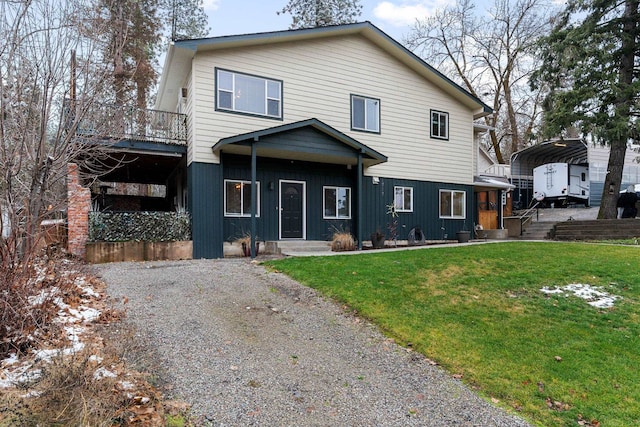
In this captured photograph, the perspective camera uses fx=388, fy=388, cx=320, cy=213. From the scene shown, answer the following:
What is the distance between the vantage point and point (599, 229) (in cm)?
1441

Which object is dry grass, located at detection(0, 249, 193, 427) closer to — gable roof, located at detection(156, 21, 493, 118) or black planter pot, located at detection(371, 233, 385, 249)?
gable roof, located at detection(156, 21, 493, 118)

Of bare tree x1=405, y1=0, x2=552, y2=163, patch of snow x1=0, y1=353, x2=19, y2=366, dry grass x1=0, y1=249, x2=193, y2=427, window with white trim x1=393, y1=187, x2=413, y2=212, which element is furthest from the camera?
bare tree x1=405, y1=0, x2=552, y2=163

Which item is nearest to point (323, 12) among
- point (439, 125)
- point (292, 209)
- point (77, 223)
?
point (439, 125)

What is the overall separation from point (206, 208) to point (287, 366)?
25.7 ft

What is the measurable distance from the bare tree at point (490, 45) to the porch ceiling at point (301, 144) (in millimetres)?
18618

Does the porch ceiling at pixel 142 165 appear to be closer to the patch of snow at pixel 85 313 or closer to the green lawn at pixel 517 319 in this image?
the patch of snow at pixel 85 313

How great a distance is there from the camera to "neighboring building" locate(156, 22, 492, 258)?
11164 mm

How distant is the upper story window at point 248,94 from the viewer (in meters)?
11.5

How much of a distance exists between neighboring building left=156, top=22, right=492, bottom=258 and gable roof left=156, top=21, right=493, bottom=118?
0.14 ft

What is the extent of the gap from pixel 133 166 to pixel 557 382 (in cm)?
1398

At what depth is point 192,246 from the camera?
1077cm

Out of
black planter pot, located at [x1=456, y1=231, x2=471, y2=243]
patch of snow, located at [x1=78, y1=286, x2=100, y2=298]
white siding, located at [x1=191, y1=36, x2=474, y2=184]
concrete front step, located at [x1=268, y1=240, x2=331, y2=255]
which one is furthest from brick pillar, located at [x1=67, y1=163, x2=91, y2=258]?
black planter pot, located at [x1=456, y1=231, x2=471, y2=243]

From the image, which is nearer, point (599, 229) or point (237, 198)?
point (237, 198)

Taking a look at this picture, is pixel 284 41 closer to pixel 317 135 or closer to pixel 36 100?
pixel 317 135
